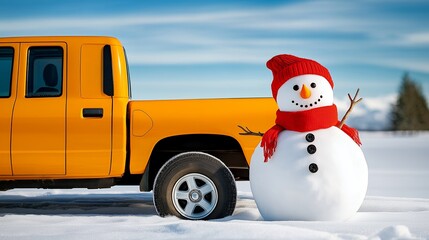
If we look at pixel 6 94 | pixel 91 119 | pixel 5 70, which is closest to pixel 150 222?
pixel 91 119

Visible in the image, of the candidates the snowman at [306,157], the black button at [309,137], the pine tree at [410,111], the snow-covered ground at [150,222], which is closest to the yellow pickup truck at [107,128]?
the snow-covered ground at [150,222]

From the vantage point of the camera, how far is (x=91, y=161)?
22.2 ft

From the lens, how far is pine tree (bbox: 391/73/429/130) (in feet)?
255

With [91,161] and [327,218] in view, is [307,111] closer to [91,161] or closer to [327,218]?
[327,218]

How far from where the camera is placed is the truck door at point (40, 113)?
6.71 meters

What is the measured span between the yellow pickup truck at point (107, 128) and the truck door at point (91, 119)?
0.01m

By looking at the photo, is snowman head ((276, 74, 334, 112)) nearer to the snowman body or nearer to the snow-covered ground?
the snowman body

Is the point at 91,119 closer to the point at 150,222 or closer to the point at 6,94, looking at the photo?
the point at 6,94

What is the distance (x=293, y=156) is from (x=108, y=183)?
81.8 inches

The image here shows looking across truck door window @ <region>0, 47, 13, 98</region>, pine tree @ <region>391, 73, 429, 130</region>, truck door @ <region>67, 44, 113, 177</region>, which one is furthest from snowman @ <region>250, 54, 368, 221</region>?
pine tree @ <region>391, 73, 429, 130</region>

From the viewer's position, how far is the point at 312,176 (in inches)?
237

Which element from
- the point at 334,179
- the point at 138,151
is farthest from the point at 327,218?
the point at 138,151

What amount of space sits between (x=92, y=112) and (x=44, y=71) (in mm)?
752

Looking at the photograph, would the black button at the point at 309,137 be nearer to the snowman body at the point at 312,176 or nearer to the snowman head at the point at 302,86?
the snowman body at the point at 312,176
